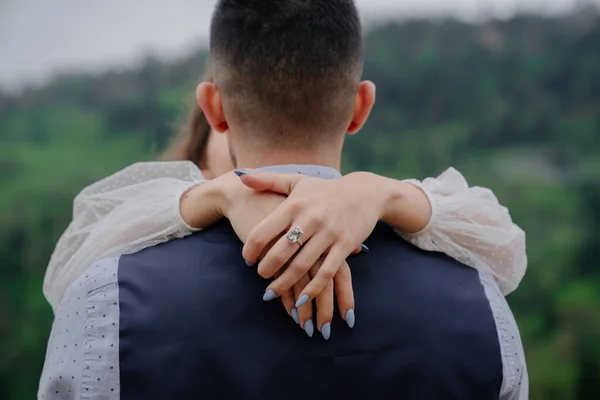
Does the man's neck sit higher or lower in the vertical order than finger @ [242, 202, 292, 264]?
higher

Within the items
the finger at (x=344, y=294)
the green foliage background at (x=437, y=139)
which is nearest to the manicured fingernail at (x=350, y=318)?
the finger at (x=344, y=294)

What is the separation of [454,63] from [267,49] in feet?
17.2

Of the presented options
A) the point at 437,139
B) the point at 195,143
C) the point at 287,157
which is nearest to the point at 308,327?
the point at 287,157

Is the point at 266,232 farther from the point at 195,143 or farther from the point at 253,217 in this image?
the point at 195,143

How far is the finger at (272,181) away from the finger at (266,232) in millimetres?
48

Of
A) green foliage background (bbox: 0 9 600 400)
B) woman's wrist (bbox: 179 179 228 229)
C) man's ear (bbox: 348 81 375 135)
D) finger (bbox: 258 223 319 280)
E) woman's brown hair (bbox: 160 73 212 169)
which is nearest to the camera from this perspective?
finger (bbox: 258 223 319 280)

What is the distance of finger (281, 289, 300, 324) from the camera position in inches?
36.0

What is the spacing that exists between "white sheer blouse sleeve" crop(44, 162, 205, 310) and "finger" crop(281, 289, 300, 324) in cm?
18

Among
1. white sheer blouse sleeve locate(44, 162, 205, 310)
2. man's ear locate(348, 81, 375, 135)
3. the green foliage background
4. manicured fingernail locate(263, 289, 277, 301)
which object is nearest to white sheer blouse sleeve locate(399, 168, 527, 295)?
man's ear locate(348, 81, 375, 135)

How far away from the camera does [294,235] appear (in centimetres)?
89

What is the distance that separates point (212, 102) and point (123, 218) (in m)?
0.21

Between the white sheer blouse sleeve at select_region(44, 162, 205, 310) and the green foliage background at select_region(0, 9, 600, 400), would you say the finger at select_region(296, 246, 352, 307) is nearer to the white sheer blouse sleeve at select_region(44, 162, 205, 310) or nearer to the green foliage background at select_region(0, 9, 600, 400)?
the white sheer blouse sleeve at select_region(44, 162, 205, 310)

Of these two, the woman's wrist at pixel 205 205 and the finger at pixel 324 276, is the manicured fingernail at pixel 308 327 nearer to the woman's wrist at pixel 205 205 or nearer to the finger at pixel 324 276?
the finger at pixel 324 276

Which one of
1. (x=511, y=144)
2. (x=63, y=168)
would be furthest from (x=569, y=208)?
(x=63, y=168)
